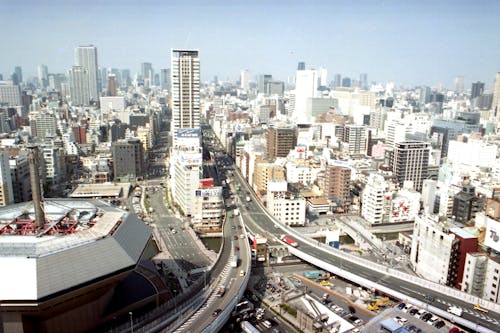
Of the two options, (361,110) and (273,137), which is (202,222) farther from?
(361,110)

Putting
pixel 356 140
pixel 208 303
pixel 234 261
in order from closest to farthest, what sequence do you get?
pixel 208 303 → pixel 234 261 → pixel 356 140

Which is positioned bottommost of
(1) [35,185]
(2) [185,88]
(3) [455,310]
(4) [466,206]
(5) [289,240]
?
(3) [455,310]

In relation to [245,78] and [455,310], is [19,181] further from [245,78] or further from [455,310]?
[245,78]

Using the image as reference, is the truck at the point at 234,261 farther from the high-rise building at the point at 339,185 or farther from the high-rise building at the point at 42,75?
the high-rise building at the point at 42,75

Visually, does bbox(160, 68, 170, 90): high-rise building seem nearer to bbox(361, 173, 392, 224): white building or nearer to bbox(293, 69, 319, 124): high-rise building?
bbox(293, 69, 319, 124): high-rise building

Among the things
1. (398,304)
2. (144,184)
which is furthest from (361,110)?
(398,304)

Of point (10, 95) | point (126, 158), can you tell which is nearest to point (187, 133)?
point (126, 158)

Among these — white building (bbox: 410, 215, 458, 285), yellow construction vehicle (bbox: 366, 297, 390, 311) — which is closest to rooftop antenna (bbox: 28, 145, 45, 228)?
yellow construction vehicle (bbox: 366, 297, 390, 311)
